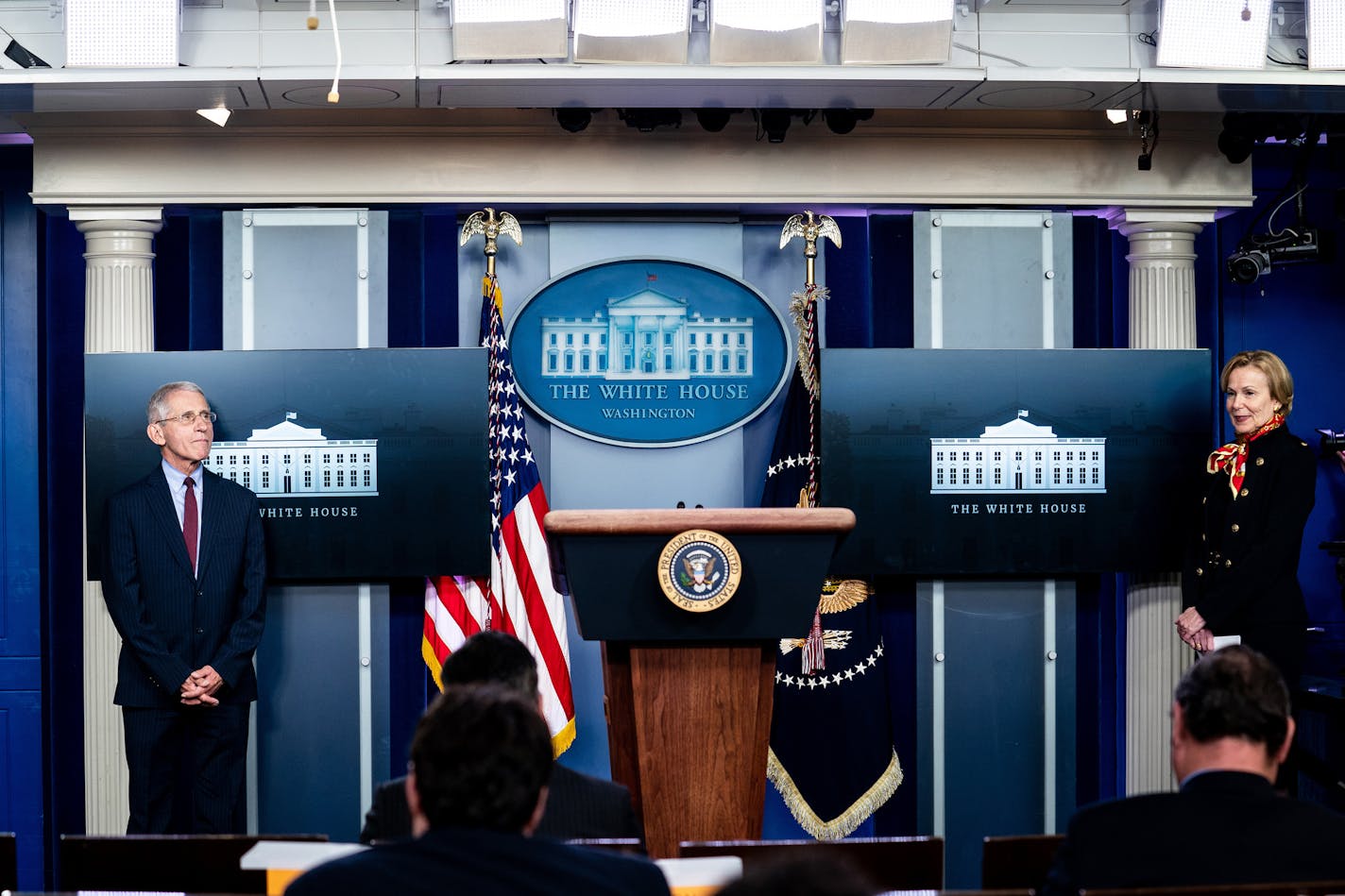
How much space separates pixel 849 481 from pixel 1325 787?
6.27 ft

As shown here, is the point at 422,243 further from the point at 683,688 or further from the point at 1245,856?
the point at 1245,856

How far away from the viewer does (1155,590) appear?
4.97 m

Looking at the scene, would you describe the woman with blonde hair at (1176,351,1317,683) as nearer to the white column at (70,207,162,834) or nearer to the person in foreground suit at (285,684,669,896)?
the person in foreground suit at (285,684,669,896)

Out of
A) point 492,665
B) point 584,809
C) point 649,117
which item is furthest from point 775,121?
point 584,809

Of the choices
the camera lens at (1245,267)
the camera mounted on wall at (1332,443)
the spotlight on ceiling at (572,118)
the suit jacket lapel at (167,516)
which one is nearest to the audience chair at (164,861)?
the suit jacket lapel at (167,516)

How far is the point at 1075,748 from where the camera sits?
5.08 metres

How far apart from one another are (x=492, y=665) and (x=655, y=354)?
264 cm

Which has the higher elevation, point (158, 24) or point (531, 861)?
point (158, 24)

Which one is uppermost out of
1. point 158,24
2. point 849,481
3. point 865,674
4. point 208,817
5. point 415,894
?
point 158,24

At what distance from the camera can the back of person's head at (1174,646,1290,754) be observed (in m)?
2.10

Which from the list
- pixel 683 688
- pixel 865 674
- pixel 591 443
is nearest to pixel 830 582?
pixel 865 674

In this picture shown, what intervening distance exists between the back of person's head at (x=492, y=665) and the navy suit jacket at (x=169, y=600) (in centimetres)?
203

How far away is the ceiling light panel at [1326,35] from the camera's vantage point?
4.25 metres

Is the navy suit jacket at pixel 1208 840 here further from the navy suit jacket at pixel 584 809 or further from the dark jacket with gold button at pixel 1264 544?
the dark jacket with gold button at pixel 1264 544
